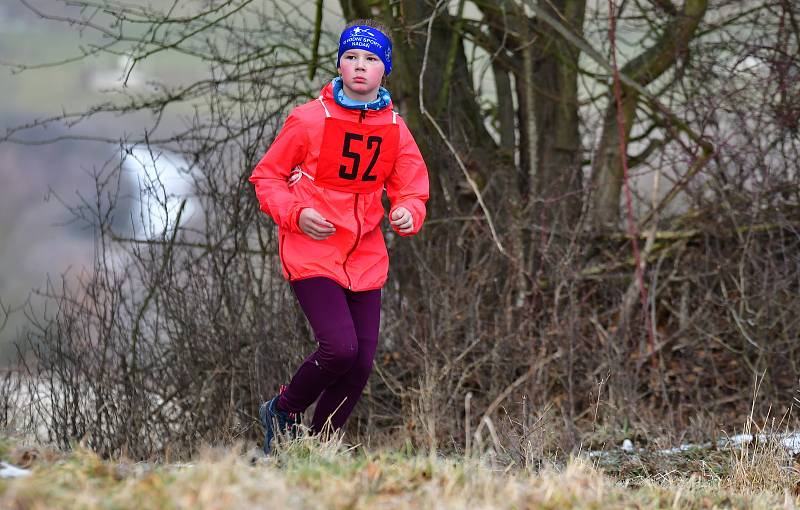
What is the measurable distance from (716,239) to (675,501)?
17.6 ft

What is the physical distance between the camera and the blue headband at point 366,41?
Answer: 4781 mm

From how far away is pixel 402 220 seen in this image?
185 inches

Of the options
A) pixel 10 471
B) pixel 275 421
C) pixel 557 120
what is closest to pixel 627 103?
pixel 557 120

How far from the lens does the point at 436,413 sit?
286 inches

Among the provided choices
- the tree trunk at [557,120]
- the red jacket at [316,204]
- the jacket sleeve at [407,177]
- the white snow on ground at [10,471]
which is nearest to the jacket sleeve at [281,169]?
the red jacket at [316,204]

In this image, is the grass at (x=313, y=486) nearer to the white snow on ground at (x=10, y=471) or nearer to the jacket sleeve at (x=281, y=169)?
the white snow on ground at (x=10, y=471)

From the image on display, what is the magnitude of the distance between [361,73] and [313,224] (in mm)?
753

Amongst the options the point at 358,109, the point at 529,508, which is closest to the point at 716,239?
the point at 358,109

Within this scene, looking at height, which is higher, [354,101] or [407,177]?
[354,101]

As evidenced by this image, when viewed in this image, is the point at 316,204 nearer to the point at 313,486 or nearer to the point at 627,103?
the point at 313,486

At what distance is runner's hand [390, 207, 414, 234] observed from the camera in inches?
185

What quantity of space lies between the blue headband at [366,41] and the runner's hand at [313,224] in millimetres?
799

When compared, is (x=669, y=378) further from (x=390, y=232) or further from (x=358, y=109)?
(x=358, y=109)

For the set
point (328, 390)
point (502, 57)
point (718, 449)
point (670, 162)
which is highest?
point (502, 57)
